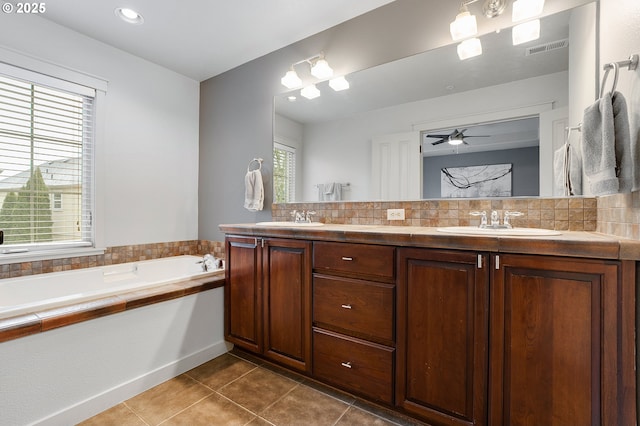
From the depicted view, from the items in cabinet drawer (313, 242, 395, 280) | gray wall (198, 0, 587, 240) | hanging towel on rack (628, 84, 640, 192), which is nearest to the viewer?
hanging towel on rack (628, 84, 640, 192)

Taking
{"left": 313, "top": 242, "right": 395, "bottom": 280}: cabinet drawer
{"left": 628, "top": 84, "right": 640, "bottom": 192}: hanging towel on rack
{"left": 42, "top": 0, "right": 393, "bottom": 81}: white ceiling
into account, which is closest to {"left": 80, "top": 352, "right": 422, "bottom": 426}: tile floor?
{"left": 313, "top": 242, "right": 395, "bottom": 280}: cabinet drawer

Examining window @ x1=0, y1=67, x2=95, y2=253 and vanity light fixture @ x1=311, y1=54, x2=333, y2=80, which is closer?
window @ x1=0, y1=67, x2=95, y2=253

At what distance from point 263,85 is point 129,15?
1093 mm

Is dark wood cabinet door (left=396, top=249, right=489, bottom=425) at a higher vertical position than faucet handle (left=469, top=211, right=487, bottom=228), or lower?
lower

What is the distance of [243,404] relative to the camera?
171 cm

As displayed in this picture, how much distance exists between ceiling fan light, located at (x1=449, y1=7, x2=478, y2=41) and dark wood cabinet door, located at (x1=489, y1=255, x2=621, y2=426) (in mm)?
1383

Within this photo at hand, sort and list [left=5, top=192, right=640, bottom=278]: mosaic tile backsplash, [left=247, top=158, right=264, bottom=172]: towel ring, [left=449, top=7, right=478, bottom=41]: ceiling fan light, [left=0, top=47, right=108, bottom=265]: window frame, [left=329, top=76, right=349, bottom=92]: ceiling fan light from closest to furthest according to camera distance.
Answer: [left=5, top=192, right=640, bottom=278]: mosaic tile backsplash
[left=449, top=7, right=478, bottom=41]: ceiling fan light
[left=0, top=47, right=108, bottom=265]: window frame
[left=329, top=76, right=349, bottom=92]: ceiling fan light
[left=247, top=158, right=264, bottom=172]: towel ring

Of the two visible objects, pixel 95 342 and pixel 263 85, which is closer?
pixel 95 342

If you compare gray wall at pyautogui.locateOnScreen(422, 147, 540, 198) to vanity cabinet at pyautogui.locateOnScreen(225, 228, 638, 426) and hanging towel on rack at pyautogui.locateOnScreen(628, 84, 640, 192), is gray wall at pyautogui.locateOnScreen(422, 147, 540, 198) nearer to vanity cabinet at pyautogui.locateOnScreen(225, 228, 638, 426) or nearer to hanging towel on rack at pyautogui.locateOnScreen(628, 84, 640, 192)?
hanging towel on rack at pyautogui.locateOnScreen(628, 84, 640, 192)

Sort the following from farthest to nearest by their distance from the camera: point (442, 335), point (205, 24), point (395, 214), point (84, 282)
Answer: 1. point (84, 282)
2. point (205, 24)
3. point (395, 214)
4. point (442, 335)

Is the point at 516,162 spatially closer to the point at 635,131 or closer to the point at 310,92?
the point at 635,131

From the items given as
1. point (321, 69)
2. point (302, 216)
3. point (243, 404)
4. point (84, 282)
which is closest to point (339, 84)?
point (321, 69)

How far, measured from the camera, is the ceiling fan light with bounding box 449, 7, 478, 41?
5.66ft

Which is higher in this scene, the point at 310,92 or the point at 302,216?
the point at 310,92
